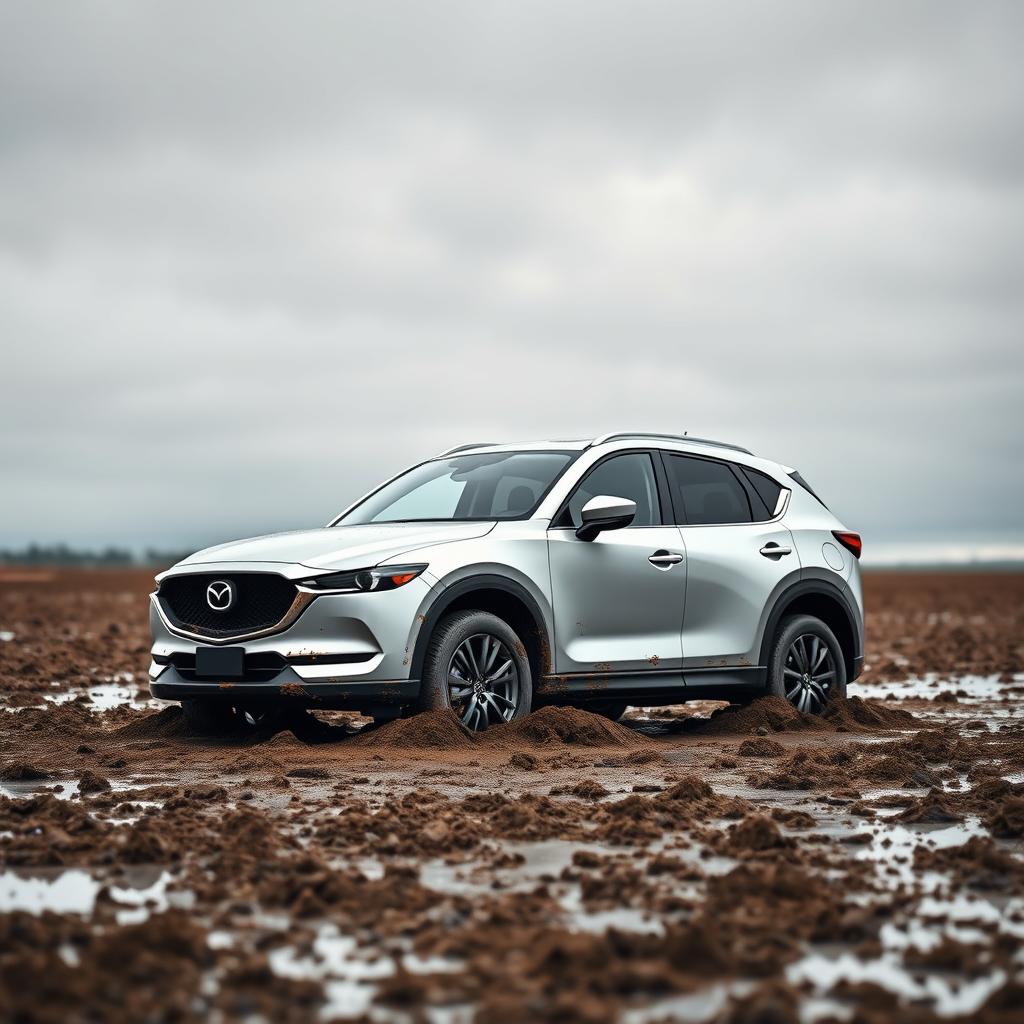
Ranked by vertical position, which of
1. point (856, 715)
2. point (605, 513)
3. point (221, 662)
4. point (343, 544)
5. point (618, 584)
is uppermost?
point (605, 513)

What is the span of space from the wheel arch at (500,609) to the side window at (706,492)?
5.33 feet

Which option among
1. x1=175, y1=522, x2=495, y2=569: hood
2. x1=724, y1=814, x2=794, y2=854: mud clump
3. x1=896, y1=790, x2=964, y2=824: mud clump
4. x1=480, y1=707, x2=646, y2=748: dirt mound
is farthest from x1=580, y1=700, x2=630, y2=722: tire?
x1=724, y1=814, x2=794, y2=854: mud clump

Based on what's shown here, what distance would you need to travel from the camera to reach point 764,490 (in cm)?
1215

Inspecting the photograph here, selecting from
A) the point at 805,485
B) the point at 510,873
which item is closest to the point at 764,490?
the point at 805,485

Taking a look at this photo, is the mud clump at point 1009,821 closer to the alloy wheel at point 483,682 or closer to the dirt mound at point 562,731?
the dirt mound at point 562,731

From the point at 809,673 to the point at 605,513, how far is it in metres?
2.60

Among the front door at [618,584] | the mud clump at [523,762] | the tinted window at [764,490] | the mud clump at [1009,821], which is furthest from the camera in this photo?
the tinted window at [764,490]

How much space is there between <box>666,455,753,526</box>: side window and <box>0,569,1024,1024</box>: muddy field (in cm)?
137

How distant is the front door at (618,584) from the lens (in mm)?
10422

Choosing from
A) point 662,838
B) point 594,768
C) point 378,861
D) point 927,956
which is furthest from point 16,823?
point 927,956

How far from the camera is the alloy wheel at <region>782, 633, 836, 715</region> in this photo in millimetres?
11977

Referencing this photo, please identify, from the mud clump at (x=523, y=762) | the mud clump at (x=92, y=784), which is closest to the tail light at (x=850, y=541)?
the mud clump at (x=523, y=762)

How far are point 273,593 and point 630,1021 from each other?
585cm

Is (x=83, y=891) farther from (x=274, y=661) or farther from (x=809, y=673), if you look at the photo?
(x=809, y=673)
